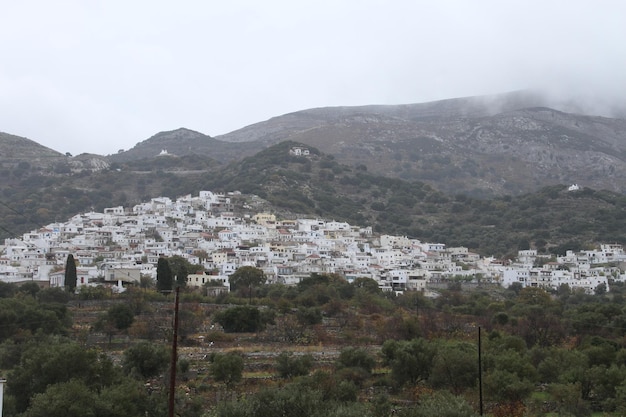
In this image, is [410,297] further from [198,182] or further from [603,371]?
[198,182]

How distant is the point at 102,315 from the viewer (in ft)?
122

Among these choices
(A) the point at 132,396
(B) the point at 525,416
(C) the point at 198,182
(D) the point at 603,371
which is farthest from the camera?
(C) the point at 198,182

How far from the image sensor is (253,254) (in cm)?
6481

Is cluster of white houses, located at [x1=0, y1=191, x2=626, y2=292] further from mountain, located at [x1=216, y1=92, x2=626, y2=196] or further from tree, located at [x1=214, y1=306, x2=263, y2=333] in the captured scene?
mountain, located at [x1=216, y1=92, x2=626, y2=196]

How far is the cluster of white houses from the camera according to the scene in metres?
57.3

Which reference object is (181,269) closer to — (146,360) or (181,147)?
(146,360)

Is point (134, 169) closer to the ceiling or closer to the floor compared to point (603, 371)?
closer to the ceiling

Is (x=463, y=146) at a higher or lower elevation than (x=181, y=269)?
higher

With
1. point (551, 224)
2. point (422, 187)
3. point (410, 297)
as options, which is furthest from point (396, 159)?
point (410, 297)

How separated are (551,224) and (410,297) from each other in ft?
128

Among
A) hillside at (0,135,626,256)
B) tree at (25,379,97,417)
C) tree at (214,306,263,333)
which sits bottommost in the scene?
tree at (25,379,97,417)

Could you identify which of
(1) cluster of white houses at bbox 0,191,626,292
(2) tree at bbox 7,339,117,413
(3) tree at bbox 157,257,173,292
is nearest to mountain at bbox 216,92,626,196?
(1) cluster of white houses at bbox 0,191,626,292

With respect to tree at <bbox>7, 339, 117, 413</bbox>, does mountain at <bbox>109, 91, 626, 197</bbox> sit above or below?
above

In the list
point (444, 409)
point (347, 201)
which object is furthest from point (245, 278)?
point (347, 201)
